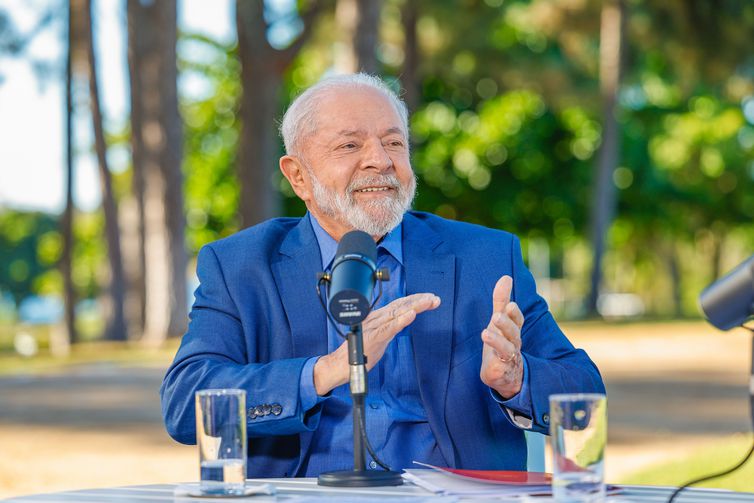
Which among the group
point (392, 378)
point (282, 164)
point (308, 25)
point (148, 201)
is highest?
point (308, 25)

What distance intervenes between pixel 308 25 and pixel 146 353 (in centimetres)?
531

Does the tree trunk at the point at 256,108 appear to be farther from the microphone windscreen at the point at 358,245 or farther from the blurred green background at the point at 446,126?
the microphone windscreen at the point at 358,245

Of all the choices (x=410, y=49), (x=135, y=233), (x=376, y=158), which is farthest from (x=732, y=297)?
(x=410, y=49)

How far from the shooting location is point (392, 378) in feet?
11.3

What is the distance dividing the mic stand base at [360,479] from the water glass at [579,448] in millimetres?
468

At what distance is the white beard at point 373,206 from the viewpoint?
3.60m

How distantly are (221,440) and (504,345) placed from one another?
2.50 feet

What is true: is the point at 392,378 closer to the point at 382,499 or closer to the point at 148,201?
the point at 382,499

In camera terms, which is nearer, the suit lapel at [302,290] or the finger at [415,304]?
the finger at [415,304]

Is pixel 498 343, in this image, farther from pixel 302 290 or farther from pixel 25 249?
pixel 25 249

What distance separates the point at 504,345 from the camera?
2957mm

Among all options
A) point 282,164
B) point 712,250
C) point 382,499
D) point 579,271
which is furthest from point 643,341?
point 579,271

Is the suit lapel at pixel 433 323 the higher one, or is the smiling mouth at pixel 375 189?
the smiling mouth at pixel 375 189

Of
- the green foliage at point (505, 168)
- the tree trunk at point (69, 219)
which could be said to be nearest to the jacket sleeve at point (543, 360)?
the tree trunk at point (69, 219)
